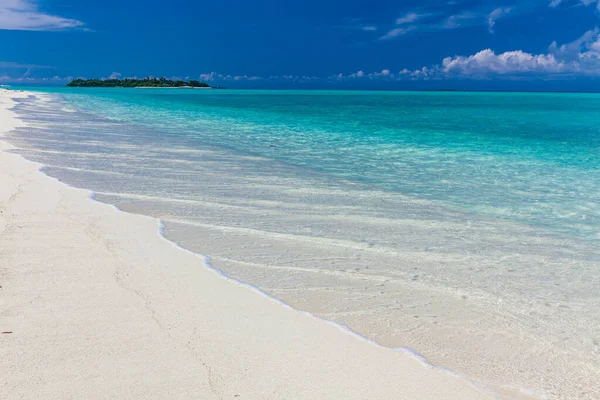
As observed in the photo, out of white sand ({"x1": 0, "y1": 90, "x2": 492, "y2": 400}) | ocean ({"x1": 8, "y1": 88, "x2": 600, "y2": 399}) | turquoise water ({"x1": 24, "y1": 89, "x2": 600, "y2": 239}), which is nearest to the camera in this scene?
white sand ({"x1": 0, "y1": 90, "x2": 492, "y2": 400})

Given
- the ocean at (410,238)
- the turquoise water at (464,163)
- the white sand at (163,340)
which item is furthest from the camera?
the turquoise water at (464,163)

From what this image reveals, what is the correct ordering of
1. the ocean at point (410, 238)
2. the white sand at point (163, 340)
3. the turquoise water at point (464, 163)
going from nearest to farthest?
1. the white sand at point (163, 340)
2. the ocean at point (410, 238)
3. the turquoise water at point (464, 163)

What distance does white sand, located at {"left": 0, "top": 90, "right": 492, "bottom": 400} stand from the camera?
114 inches

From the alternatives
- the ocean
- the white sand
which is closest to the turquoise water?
the ocean

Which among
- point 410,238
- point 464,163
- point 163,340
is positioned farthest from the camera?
point 464,163

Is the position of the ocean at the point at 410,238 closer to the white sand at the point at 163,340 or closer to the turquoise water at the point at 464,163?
the turquoise water at the point at 464,163

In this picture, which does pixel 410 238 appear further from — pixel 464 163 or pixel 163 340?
pixel 464 163

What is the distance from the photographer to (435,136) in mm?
21531

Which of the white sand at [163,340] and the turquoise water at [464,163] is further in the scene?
the turquoise water at [464,163]

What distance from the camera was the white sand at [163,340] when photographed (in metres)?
2.89

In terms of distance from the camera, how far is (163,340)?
3.39 meters

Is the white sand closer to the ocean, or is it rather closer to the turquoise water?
the ocean

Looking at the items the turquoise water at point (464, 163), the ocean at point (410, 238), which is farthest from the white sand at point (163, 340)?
the turquoise water at point (464, 163)

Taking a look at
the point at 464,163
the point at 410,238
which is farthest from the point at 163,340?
the point at 464,163
